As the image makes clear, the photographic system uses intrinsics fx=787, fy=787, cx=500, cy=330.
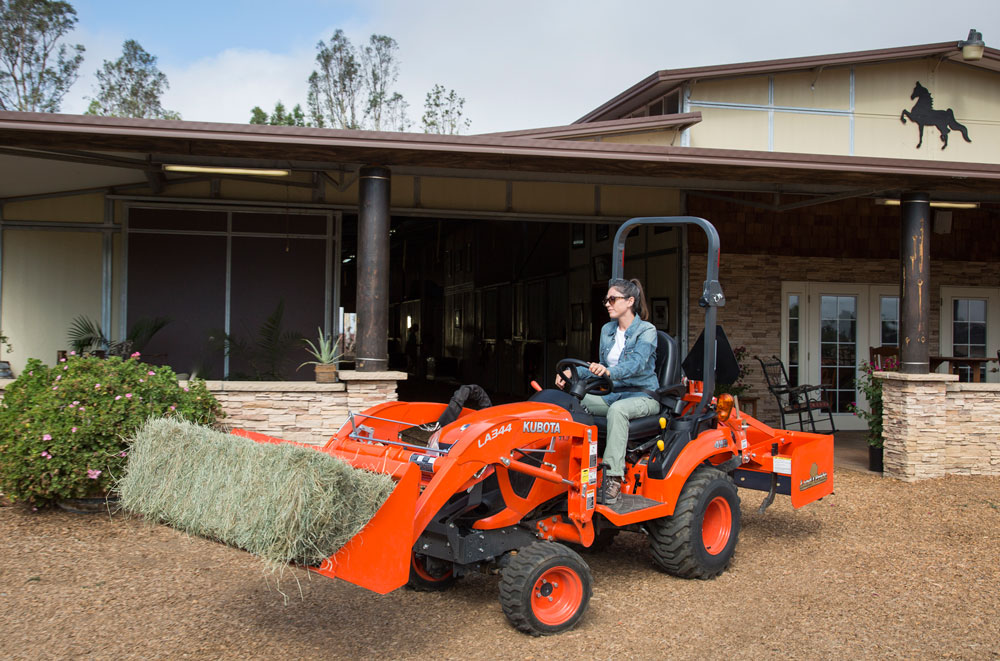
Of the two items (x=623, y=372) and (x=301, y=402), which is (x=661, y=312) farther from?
(x=623, y=372)

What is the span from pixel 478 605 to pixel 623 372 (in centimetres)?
158

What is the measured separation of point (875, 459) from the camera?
8781 mm

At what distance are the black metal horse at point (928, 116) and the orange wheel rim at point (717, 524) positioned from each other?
11.7m

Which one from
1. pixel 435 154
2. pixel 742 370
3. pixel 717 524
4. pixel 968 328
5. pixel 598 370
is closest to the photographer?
pixel 598 370

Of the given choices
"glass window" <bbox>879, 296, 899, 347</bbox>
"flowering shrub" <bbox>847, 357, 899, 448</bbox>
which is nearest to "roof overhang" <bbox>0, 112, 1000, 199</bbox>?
"flowering shrub" <bbox>847, 357, 899, 448</bbox>

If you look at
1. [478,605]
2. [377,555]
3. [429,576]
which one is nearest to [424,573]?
[429,576]

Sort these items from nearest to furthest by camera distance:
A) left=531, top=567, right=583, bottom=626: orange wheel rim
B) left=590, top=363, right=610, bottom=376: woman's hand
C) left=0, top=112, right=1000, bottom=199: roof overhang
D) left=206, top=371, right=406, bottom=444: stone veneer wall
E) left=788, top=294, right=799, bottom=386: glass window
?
left=531, top=567, right=583, bottom=626: orange wheel rim → left=590, top=363, right=610, bottom=376: woman's hand → left=0, top=112, right=1000, bottom=199: roof overhang → left=206, top=371, right=406, bottom=444: stone veneer wall → left=788, top=294, right=799, bottom=386: glass window

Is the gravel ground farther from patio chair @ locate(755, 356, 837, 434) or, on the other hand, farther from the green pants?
patio chair @ locate(755, 356, 837, 434)

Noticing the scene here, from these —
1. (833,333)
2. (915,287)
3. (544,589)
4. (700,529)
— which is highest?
(915,287)

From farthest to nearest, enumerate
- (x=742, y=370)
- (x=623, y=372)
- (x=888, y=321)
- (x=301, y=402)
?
(x=888, y=321) < (x=742, y=370) < (x=301, y=402) < (x=623, y=372)

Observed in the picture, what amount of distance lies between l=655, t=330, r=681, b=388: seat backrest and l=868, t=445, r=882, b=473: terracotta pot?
15.9 ft

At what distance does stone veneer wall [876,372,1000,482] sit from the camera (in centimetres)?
829

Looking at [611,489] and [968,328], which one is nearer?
[611,489]

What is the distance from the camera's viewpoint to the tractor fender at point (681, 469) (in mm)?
4676
